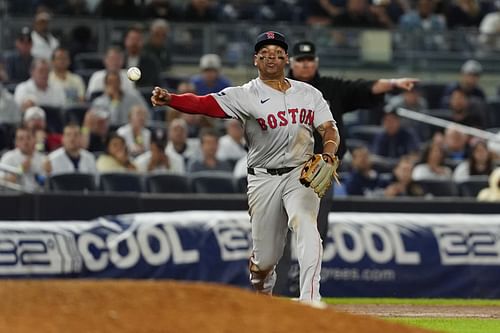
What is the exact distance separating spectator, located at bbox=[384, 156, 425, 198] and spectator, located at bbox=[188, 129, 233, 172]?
2.10 meters

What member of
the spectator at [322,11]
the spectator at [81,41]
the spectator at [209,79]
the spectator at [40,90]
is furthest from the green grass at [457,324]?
the spectator at [322,11]

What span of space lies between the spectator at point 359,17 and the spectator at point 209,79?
375 cm

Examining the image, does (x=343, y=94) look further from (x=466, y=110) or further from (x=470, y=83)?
(x=470, y=83)

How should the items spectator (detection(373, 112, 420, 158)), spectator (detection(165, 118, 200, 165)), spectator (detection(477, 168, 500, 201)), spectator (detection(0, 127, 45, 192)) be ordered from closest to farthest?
spectator (detection(0, 127, 45, 192))
spectator (detection(477, 168, 500, 201))
spectator (detection(165, 118, 200, 165))
spectator (detection(373, 112, 420, 158))

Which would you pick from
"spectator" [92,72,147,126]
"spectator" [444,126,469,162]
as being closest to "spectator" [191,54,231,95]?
"spectator" [92,72,147,126]

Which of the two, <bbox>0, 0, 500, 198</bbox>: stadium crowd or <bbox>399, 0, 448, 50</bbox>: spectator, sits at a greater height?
<bbox>399, 0, 448, 50</bbox>: spectator

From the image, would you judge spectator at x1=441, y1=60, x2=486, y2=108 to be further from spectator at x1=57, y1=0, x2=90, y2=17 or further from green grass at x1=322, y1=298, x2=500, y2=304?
green grass at x1=322, y1=298, x2=500, y2=304

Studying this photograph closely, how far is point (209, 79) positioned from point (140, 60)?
1084mm

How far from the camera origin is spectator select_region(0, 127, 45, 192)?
1504 cm

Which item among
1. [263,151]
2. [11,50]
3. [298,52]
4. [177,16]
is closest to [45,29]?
[11,50]

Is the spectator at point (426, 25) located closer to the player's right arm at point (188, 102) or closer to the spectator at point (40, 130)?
the spectator at point (40, 130)

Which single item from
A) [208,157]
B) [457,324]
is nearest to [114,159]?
[208,157]

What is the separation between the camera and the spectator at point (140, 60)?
18484 millimetres

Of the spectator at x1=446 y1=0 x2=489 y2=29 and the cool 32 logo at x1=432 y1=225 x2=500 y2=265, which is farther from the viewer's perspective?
the spectator at x1=446 y1=0 x2=489 y2=29
